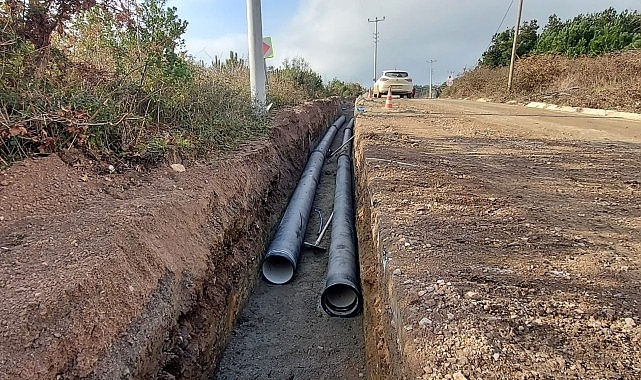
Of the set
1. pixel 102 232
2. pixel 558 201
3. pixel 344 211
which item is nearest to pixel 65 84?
pixel 102 232

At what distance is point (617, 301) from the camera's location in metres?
1.83

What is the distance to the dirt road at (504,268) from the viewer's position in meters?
1.55

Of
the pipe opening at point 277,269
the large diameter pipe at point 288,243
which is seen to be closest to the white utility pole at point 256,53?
the large diameter pipe at point 288,243

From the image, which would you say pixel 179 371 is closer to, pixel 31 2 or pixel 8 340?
pixel 8 340

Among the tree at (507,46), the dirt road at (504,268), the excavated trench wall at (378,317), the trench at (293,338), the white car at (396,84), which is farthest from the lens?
the tree at (507,46)

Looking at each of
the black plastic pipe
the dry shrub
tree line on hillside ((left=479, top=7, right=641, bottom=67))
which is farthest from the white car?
the black plastic pipe

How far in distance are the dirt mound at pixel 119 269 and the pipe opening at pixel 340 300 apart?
79 centimetres

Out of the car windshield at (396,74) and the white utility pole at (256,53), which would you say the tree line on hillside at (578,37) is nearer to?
the car windshield at (396,74)

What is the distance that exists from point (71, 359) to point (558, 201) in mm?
3214

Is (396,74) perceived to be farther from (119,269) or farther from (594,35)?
(119,269)

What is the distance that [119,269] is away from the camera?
234 cm

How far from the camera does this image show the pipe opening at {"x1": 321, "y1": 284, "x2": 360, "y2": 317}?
3631 millimetres

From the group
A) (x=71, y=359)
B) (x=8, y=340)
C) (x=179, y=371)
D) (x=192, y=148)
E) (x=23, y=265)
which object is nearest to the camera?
(x=8, y=340)

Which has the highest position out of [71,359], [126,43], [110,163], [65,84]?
[126,43]
